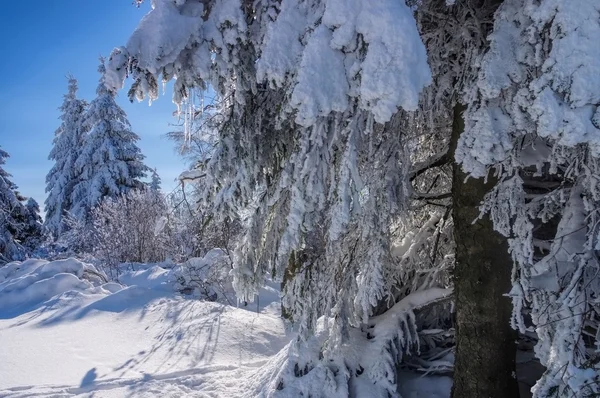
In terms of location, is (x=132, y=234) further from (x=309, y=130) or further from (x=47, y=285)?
(x=309, y=130)

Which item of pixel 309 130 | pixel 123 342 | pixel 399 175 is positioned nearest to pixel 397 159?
pixel 399 175

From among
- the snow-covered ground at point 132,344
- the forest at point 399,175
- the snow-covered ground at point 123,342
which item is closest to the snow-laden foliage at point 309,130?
the forest at point 399,175

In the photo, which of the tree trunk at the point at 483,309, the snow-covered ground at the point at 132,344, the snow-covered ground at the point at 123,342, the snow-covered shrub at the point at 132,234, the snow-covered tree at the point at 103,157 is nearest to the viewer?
the tree trunk at the point at 483,309

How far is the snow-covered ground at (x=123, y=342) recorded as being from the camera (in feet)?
13.8

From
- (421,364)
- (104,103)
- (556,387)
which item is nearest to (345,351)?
(421,364)

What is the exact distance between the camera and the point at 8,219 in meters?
18.1

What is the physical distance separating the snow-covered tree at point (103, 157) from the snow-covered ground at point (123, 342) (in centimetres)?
1153

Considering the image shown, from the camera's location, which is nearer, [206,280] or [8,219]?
[206,280]

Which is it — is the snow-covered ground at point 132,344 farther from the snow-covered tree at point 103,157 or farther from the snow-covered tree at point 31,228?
the snow-covered tree at point 31,228

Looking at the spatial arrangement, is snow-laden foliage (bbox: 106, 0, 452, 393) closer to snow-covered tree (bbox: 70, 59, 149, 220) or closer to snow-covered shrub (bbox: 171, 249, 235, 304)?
snow-covered shrub (bbox: 171, 249, 235, 304)

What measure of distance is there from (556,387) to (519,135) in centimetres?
138

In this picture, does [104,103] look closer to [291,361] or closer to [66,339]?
[66,339]

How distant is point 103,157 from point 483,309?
2057cm

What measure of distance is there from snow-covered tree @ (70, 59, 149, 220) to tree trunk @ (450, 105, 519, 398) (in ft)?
63.6
